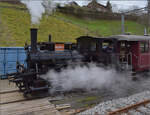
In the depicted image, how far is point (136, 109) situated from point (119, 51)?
3.72 metres

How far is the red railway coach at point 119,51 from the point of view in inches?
271

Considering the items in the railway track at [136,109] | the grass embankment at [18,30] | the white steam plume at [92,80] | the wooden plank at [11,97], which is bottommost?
the railway track at [136,109]

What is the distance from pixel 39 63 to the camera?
5887mm

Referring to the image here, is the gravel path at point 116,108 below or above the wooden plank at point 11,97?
below

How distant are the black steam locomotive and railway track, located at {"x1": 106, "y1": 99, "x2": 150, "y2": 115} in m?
2.73

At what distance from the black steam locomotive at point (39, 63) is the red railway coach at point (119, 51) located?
0.86 meters

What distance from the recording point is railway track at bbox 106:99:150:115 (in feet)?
13.8

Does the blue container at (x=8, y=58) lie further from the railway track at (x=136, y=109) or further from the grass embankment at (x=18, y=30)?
the railway track at (x=136, y=109)

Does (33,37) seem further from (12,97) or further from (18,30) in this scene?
(18,30)

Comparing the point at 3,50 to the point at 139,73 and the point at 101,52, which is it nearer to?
the point at 101,52

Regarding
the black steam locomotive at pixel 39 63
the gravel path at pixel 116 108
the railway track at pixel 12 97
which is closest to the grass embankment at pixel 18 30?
the railway track at pixel 12 97

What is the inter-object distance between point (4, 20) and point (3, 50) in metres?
12.5

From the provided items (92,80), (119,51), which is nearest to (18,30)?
(119,51)

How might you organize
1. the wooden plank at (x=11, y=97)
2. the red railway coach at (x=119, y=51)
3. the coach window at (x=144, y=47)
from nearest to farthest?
the wooden plank at (x=11, y=97), the red railway coach at (x=119, y=51), the coach window at (x=144, y=47)
